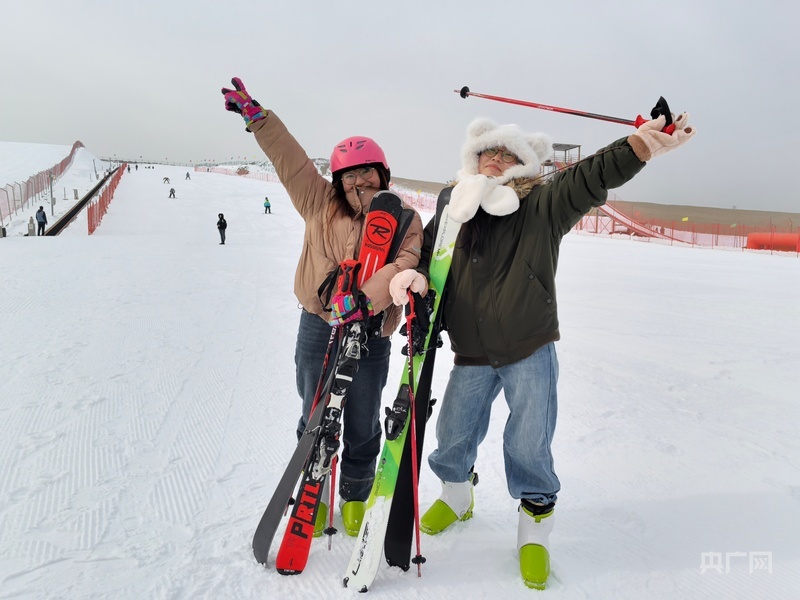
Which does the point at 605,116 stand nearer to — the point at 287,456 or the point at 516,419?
the point at 516,419

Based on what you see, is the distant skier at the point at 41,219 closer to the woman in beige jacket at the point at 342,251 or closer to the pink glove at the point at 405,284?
the woman in beige jacket at the point at 342,251

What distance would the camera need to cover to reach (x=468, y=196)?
2.37 meters

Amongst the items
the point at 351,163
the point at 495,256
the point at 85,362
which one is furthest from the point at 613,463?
the point at 85,362

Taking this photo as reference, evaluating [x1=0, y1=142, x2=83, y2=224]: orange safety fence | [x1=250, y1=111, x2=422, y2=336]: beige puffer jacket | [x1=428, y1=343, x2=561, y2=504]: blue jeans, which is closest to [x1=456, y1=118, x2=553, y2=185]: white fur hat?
[x1=250, y1=111, x2=422, y2=336]: beige puffer jacket

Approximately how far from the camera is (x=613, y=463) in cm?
343

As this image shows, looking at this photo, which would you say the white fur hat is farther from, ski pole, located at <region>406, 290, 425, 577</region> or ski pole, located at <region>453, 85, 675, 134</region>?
ski pole, located at <region>406, 290, 425, 577</region>

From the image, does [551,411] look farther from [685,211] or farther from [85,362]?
[685,211]

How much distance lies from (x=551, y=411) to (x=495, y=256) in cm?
75

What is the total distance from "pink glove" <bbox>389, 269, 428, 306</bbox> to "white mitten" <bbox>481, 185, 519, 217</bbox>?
1.40ft

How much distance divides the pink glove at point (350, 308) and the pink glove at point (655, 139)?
4.14ft

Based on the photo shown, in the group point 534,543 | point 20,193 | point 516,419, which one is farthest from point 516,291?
point 20,193

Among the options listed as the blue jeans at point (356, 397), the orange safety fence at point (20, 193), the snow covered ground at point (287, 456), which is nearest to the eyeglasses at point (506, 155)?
the blue jeans at point (356, 397)

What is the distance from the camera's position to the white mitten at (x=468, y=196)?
2354mm

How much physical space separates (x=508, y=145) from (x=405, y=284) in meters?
0.82
